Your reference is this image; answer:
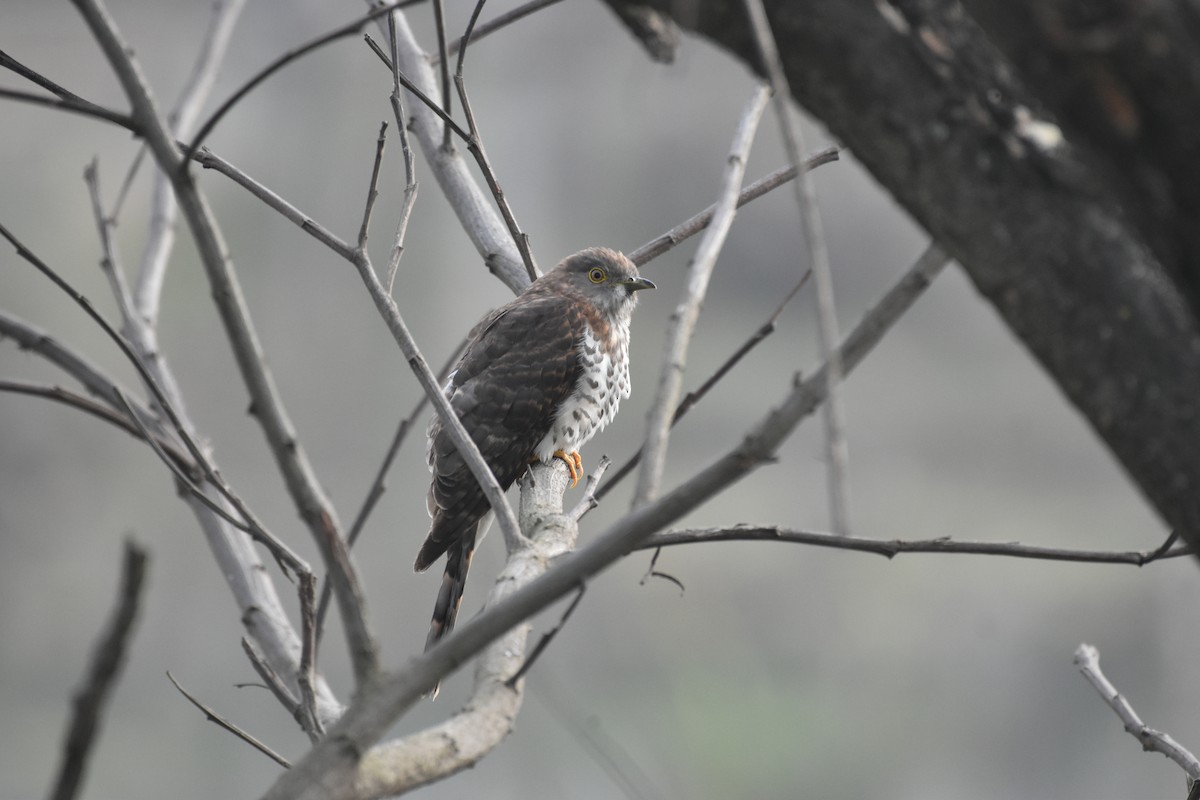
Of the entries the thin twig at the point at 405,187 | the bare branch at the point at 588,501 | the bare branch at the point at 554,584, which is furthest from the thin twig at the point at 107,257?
the bare branch at the point at 554,584

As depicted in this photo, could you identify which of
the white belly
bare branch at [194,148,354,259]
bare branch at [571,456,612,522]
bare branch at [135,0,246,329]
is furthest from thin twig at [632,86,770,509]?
the white belly

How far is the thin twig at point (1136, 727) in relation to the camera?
1377 millimetres

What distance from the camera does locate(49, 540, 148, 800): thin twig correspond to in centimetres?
57

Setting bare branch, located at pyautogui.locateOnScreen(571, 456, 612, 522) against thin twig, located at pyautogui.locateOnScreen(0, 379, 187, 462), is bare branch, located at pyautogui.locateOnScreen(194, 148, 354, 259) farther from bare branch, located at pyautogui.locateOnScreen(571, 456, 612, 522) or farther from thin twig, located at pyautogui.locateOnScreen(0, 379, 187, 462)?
bare branch, located at pyautogui.locateOnScreen(571, 456, 612, 522)

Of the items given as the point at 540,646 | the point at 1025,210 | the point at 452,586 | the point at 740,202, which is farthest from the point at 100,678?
the point at 452,586

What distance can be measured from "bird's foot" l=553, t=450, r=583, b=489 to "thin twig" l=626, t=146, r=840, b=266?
22.7 inches

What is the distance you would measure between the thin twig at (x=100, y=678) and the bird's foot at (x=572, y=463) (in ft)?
6.86

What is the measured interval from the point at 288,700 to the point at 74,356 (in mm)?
591

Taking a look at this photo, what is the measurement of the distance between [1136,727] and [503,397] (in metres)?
1.86

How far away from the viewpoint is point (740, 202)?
1991 millimetres

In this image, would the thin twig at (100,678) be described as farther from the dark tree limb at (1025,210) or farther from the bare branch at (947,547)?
the bare branch at (947,547)

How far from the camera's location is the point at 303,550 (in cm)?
848

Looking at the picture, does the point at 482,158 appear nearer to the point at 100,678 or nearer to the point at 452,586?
the point at 452,586

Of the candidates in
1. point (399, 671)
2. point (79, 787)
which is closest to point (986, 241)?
point (399, 671)
